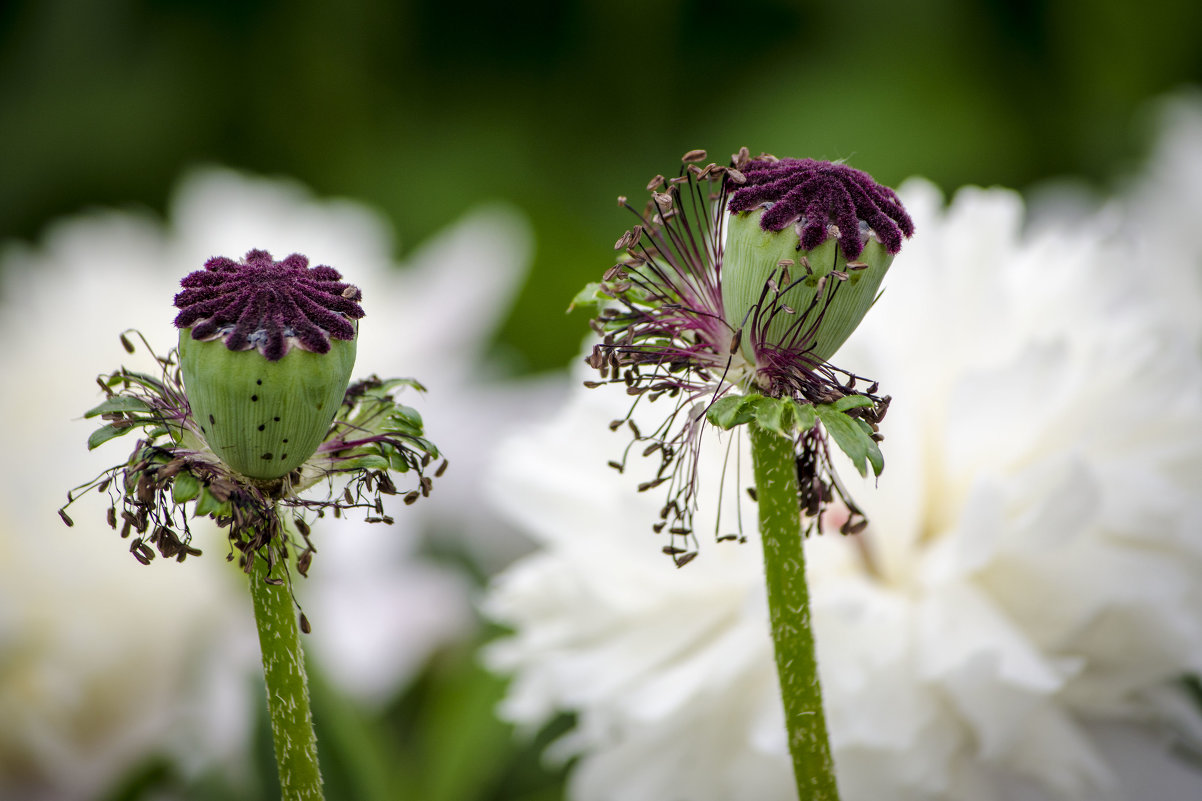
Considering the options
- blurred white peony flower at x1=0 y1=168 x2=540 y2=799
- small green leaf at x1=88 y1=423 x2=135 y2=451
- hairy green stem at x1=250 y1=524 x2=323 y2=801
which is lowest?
hairy green stem at x1=250 y1=524 x2=323 y2=801

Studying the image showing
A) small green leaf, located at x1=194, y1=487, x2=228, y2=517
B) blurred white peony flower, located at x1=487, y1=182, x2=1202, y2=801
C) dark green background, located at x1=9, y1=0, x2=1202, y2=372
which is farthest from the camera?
dark green background, located at x1=9, y1=0, x2=1202, y2=372

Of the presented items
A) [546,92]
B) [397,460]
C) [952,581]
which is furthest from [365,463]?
[546,92]

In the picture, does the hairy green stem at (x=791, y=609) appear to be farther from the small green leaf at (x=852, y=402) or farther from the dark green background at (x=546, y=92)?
the dark green background at (x=546, y=92)

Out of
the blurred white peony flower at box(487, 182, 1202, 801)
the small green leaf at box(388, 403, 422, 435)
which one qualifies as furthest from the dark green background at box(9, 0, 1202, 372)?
the small green leaf at box(388, 403, 422, 435)

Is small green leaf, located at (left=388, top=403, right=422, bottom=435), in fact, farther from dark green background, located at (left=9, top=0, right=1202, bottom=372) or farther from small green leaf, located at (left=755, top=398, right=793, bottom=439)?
dark green background, located at (left=9, top=0, right=1202, bottom=372)

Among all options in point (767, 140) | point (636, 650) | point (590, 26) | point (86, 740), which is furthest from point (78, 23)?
point (636, 650)

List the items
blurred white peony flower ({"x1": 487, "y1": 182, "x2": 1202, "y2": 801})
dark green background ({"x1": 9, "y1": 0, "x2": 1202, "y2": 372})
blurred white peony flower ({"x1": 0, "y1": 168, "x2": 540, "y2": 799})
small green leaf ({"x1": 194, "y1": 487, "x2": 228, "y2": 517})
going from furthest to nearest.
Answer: dark green background ({"x1": 9, "y1": 0, "x2": 1202, "y2": 372}) → blurred white peony flower ({"x1": 0, "y1": 168, "x2": 540, "y2": 799}) → blurred white peony flower ({"x1": 487, "y1": 182, "x2": 1202, "y2": 801}) → small green leaf ({"x1": 194, "y1": 487, "x2": 228, "y2": 517})

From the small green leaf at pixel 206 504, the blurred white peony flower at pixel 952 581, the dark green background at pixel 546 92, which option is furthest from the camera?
the dark green background at pixel 546 92

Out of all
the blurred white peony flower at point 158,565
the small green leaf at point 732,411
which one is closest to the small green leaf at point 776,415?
the small green leaf at point 732,411

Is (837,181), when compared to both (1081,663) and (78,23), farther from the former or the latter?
(78,23)
